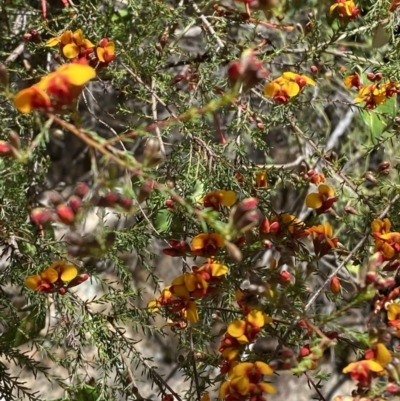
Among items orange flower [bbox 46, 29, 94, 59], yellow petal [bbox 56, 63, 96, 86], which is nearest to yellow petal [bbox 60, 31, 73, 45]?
orange flower [bbox 46, 29, 94, 59]

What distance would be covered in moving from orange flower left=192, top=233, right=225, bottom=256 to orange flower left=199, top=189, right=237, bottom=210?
0.27 ft

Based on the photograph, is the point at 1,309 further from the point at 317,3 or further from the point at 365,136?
the point at 365,136

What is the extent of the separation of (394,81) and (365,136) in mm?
785

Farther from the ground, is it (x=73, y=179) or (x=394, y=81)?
(x=394, y=81)

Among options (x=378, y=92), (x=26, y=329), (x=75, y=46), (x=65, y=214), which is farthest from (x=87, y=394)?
(x=378, y=92)

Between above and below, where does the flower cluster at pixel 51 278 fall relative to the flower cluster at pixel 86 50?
below

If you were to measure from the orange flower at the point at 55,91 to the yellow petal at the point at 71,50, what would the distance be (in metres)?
0.34

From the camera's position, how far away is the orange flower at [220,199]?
3.48ft

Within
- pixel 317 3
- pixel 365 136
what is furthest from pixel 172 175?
pixel 365 136

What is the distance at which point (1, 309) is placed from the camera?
1.31 m

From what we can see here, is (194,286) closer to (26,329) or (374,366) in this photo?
(374,366)

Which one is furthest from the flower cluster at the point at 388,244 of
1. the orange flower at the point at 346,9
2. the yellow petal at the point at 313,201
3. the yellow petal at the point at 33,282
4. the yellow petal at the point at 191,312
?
the yellow petal at the point at 33,282

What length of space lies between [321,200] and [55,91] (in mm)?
550

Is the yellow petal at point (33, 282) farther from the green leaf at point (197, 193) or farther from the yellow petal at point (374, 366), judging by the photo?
the yellow petal at point (374, 366)
